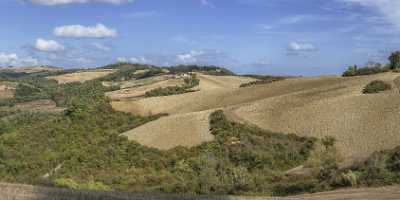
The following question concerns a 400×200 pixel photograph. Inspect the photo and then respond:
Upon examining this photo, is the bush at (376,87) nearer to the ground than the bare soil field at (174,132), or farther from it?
farther from it

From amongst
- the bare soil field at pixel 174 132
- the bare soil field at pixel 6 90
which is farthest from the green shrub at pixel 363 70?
the bare soil field at pixel 6 90

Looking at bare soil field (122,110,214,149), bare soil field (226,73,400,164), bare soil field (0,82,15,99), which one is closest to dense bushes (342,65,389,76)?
bare soil field (226,73,400,164)

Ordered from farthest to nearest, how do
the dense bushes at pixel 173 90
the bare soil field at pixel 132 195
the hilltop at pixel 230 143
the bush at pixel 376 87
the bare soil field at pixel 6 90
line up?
the bare soil field at pixel 6 90
the dense bushes at pixel 173 90
the bush at pixel 376 87
the hilltop at pixel 230 143
the bare soil field at pixel 132 195

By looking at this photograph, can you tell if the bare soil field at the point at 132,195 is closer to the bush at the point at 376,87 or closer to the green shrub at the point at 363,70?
the bush at the point at 376,87

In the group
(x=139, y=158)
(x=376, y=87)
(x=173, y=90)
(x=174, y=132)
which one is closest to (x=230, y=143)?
(x=139, y=158)

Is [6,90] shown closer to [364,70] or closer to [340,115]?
[364,70]

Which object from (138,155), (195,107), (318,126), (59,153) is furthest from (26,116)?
(318,126)

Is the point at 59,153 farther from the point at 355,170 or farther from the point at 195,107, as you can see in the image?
the point at 355,170
